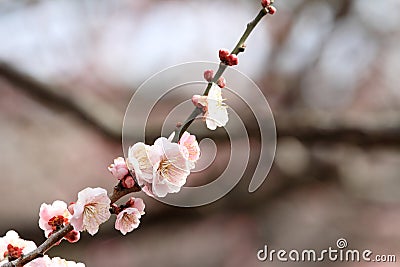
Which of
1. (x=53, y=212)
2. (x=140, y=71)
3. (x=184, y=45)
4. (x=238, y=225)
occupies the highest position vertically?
(x=184, y=45)

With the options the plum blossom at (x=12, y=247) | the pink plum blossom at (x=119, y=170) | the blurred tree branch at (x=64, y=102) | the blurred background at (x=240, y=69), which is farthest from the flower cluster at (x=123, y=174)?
the blurred background at (x=240, y=69)

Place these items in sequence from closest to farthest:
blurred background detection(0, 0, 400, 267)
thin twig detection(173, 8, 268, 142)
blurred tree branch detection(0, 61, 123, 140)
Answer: thin twig detection(173, 8, 268, 142)
blurred tree branch detection(0, 61, 123, 140)
blurred background detection(0, 0, 400, 267)

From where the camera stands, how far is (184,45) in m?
2.24

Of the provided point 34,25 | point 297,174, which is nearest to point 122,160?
point 297,174

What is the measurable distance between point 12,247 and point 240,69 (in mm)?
1685

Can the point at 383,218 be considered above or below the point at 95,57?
below

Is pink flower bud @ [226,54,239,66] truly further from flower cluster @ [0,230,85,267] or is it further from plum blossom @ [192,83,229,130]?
flower cluster @ [0,230,85,267]

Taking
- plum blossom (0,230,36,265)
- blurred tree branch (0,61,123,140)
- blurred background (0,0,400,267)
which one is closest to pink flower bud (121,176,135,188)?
plum blossom (0,230,36,265)

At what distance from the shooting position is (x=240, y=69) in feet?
6.76

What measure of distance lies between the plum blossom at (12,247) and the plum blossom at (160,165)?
0.40 ft

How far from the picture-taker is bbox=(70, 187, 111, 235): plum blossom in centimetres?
37

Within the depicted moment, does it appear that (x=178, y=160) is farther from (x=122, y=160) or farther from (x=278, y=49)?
(x=278, y=49)

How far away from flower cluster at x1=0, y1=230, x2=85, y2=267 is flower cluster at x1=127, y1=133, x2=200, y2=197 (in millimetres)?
98

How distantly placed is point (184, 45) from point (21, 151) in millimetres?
713
